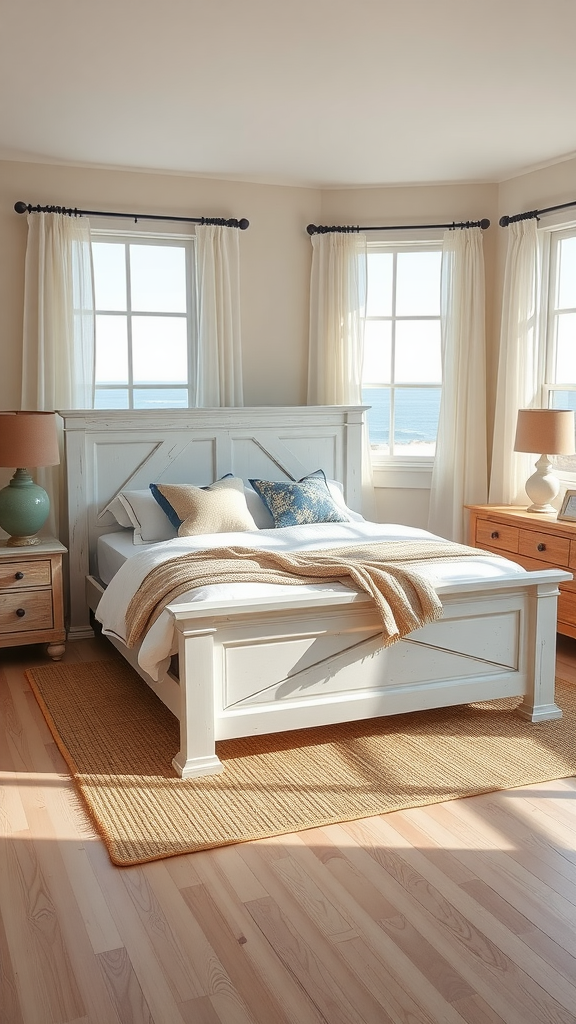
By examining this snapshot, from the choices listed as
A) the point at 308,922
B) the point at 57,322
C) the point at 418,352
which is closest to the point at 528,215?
Answer: the point at 418,352

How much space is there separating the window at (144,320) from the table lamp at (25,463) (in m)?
0.80

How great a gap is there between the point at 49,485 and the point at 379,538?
6.14 ft

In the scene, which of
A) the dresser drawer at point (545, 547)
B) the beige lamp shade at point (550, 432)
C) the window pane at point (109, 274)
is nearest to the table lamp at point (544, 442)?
the beige lamp shade at point (550, 432)

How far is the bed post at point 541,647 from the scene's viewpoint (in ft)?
11.6

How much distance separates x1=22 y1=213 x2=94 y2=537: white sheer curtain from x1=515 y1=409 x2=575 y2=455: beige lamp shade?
7.92ft

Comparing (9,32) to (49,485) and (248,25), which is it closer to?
(248,25)

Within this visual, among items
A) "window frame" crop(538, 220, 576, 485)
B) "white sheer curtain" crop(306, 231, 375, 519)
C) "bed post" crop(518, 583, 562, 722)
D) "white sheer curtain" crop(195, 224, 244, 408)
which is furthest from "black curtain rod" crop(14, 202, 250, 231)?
"bed post" crop(518, 583, 562, 722)

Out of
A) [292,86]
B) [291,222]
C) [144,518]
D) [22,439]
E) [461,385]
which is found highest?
[292,86]

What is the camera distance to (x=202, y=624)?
9.90ft

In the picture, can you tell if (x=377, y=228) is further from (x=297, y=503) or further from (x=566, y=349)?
(x=297, y=503)

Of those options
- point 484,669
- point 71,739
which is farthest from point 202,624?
point 484,669

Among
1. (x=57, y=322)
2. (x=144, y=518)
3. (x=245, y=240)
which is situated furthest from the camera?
(x=245, y=240)

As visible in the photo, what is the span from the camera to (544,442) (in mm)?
4730

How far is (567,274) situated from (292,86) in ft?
6.80
